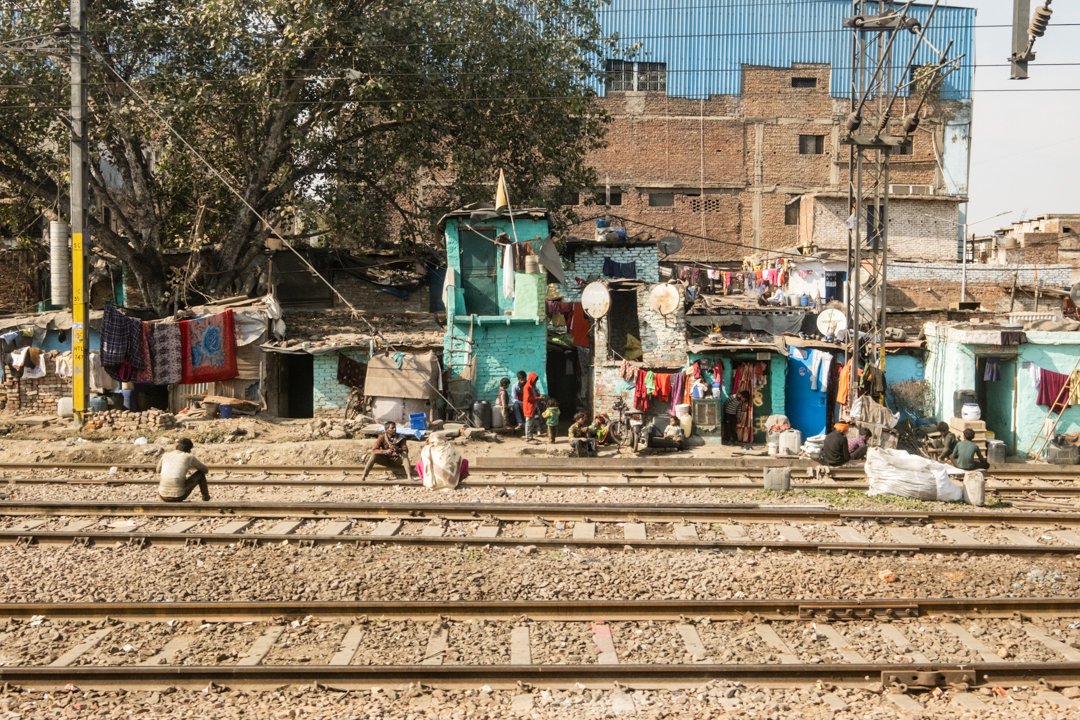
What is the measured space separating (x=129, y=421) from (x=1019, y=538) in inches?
644

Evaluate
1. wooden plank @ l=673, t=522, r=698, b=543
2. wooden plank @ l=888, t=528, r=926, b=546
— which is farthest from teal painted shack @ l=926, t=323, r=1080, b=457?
wooden plank @ l=673, t=522, r=698, b=543

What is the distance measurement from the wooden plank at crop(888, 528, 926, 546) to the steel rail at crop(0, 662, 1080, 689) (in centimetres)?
383

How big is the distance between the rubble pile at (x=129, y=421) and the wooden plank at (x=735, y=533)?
1273cm

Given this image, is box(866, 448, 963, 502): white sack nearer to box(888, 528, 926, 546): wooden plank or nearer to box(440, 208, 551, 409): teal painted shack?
box(888, 528, 926, 546): wooden plank

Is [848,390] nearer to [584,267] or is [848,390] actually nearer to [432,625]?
[584,267]

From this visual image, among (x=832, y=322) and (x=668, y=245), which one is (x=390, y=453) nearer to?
(x=832, y=322)

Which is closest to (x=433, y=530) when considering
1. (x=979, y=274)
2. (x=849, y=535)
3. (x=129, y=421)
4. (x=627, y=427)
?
(x=849, y=535)

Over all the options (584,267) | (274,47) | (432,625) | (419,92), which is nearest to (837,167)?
(584,267)

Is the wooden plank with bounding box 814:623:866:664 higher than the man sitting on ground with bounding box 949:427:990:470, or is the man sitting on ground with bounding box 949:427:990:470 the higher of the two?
the man sitting on ground with bounding box 949:427:990:470

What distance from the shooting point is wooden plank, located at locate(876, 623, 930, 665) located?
7.97 m

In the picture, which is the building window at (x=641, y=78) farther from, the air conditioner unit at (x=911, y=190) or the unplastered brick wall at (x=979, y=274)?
the unplastered brick wall at (x=979, y=274)

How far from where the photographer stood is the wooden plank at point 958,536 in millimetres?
11633

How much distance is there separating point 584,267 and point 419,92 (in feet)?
20.9

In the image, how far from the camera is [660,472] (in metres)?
17.3
